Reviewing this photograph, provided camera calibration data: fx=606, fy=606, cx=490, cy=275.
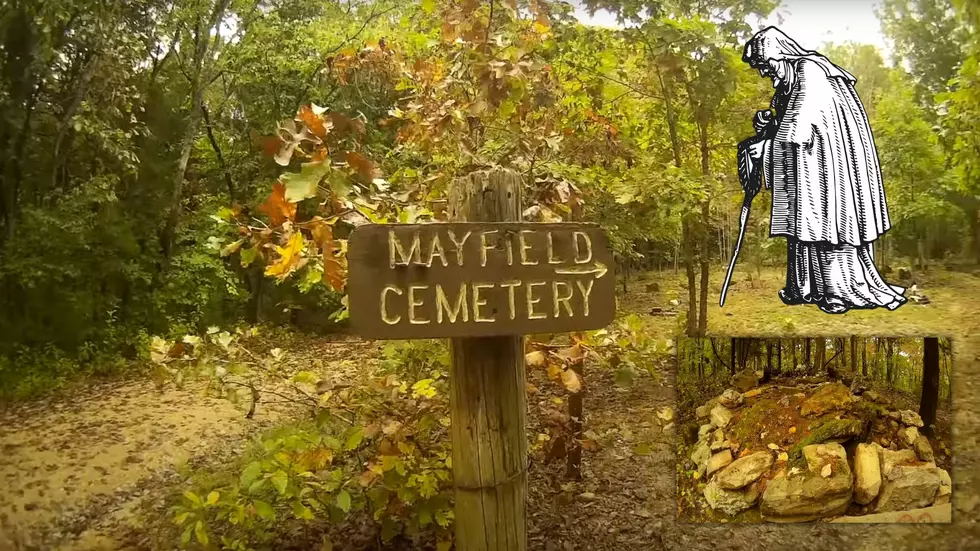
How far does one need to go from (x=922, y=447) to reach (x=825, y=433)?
327 millimetres

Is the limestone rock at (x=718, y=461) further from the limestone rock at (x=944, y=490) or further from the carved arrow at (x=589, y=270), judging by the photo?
the carved arrow at (x=589, y=270)

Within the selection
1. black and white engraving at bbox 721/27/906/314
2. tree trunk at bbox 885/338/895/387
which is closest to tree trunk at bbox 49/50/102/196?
black and white engraving at bbox 721/27/906/314

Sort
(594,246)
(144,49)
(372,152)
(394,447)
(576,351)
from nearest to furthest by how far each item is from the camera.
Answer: (594,246) < (576,351) < (394,447) < (144,49) < (372,152)

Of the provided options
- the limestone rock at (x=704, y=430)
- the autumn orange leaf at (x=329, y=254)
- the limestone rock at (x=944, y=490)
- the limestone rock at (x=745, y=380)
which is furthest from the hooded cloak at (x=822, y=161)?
the autumn orange leaf at (x=329, y=254)

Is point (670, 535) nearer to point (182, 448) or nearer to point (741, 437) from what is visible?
point (741, 437)

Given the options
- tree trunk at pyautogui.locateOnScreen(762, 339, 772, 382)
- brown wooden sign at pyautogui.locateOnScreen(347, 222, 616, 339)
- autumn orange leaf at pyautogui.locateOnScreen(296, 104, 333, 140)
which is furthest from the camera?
tree trunk at pyautogui.locateOnScreen(762, 339, 772, 382)

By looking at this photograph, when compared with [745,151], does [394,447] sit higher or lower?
lower

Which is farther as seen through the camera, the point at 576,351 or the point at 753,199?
the point at 753,199

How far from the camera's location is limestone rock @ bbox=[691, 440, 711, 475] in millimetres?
2084

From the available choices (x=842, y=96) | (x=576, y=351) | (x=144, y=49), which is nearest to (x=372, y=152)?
(x=144, y=49)

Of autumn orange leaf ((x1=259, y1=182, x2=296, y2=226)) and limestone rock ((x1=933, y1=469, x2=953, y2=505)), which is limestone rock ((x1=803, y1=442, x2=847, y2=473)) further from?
autumn orange leaf ((x1=259, y1=182, x2=296, y2=226))

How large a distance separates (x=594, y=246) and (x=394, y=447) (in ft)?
2.88

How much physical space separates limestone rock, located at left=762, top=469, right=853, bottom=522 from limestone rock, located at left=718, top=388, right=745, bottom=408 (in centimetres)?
27

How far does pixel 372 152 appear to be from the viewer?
→ 2.27 metres
